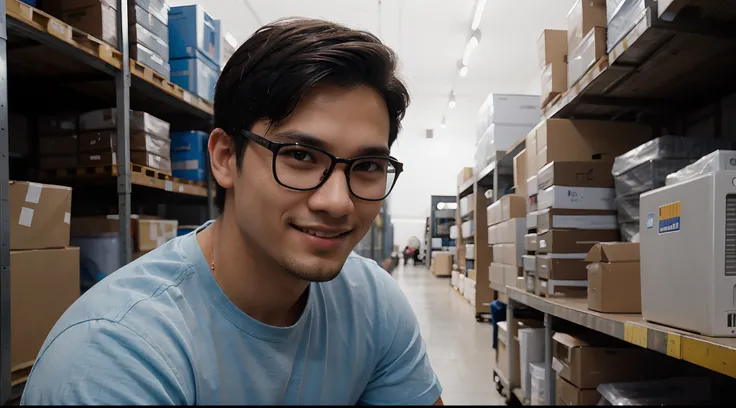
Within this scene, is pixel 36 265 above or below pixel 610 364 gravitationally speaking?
above

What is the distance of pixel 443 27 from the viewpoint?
20.5 ft

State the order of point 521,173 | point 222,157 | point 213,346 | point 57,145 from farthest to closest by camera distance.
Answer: point 521,173 < point 57,145 < point 222,157 < point 213,346

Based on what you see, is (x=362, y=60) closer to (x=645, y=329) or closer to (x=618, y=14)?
(x=645, y=329)

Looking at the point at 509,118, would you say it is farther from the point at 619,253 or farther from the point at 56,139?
the point at 56,139

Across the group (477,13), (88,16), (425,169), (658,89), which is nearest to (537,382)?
(658,89)

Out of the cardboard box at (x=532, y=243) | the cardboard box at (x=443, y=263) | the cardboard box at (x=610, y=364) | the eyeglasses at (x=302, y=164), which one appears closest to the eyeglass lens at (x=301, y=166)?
the eyeglasses at (x=302, y=164)

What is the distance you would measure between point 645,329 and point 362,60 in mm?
1087

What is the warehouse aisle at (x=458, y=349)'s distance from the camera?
264 cm

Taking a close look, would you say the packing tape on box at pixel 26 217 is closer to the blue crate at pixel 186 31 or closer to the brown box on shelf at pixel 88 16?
the brown box on shelf at pixel 88 16

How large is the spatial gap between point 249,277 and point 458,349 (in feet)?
9.94

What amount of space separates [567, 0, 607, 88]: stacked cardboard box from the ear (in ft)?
5.48

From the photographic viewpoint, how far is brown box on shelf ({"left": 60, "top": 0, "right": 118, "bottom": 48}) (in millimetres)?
2332

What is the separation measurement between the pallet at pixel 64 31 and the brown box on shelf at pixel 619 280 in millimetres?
2489

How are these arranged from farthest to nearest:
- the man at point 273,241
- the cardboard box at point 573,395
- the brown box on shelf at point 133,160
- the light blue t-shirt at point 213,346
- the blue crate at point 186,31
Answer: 1. the blue crate at point 186,31
2. the brown box on shelf at point 133,160
3. the cardboard box at point 573,395
4. the man at point 273,241
5. the light blue t-shirt at point 213,346
